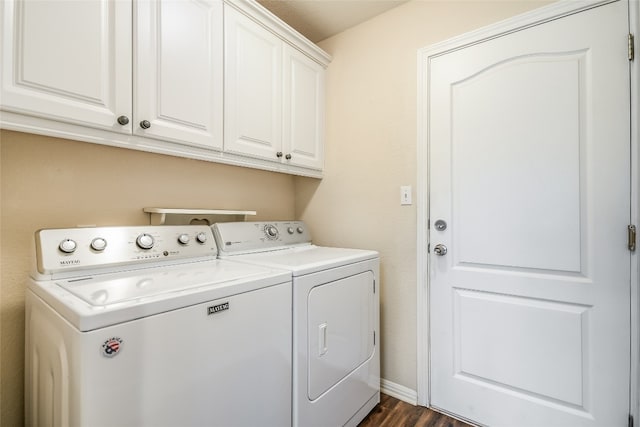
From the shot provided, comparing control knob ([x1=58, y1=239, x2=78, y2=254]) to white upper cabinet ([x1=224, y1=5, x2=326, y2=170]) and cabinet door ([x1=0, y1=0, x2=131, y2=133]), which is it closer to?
cabinet door ([x1=0, y1=0, x2=131, y2=133])

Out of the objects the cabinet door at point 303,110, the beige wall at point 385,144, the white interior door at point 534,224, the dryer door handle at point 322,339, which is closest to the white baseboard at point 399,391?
the beige wall at point 385,144

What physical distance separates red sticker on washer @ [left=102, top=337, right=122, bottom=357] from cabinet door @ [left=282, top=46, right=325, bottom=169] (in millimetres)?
1337

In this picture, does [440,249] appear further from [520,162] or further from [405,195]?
[520,162]

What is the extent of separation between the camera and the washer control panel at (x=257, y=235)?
158 centimetres

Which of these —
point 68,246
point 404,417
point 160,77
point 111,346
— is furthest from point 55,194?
point 404,417

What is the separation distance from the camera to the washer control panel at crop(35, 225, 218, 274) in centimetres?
105

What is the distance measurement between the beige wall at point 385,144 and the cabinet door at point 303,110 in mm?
96

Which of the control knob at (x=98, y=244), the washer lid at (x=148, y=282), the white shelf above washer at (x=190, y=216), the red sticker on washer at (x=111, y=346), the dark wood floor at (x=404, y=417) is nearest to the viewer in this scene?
the red sticker on washer at (x=111, y=346)

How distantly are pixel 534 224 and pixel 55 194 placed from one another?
2.17 m

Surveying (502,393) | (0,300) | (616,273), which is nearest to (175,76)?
(0,300)

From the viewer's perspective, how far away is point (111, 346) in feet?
2.46

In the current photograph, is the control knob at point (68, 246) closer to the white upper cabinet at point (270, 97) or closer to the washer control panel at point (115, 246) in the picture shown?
the washer control panel at point (115, 246)

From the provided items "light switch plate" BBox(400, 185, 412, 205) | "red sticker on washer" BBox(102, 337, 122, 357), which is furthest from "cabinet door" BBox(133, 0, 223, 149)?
"light switch plate" BBox(400, 185, 412, 205)

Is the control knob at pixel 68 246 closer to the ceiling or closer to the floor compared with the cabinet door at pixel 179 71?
closer to the floor
